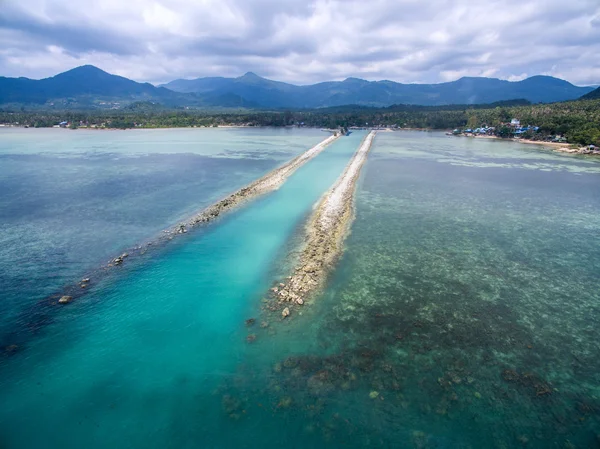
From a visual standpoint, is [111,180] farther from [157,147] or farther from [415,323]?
[415,323]

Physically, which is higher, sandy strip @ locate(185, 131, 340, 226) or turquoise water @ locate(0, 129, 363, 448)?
sandy strip @ locate(185, 131, 340, 226)

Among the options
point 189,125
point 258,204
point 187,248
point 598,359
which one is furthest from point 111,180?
point 189,125

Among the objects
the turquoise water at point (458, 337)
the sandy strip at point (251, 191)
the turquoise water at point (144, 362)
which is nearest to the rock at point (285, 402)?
the turquoise water at point (458, 337)

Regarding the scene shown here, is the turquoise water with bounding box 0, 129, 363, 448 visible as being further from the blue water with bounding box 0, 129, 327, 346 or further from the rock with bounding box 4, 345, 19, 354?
the blue water with bounding box 0, 129, 327, 346

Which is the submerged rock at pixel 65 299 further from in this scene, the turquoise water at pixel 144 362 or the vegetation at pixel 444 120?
the vegetation at pixel 444 120

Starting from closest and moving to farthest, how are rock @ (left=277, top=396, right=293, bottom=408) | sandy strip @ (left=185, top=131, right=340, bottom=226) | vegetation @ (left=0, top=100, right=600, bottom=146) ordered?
1. rock @ (left=277, top=396, right=293, bottom=408)
2. sandy strip @ (left=185, top=131, right=340, bottom=226)
3. vegetation @ (left=0, top=100, right=600, bottom=146)

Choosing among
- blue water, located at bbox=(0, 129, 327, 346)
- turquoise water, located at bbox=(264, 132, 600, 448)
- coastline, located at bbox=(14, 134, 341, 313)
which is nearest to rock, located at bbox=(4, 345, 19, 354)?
blue water, located at bbox=(0, 129, 327, 346)

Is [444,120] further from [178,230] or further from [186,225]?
[178,230]

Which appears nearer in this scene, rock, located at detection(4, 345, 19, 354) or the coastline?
rock, located at detection(4, 345, 19, 354)
